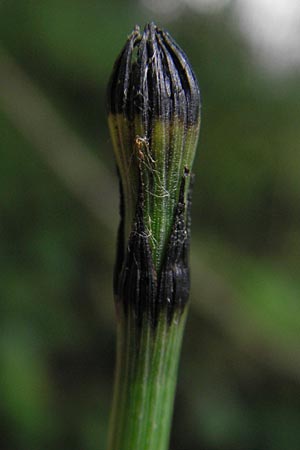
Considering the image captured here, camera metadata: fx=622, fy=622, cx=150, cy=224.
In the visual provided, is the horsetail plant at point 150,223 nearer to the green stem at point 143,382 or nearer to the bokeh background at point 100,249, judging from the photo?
the green stem at point 143,382

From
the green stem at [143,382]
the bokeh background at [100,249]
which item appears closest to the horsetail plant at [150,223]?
the green stem at [143,382]

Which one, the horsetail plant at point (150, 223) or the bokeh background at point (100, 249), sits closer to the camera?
the horsetail plant at point (150, 223)

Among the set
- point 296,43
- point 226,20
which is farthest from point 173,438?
point 296,43

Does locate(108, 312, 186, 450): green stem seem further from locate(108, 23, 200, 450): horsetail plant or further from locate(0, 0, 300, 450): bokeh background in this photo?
locate(0, 0, 300, 450): bokeh background

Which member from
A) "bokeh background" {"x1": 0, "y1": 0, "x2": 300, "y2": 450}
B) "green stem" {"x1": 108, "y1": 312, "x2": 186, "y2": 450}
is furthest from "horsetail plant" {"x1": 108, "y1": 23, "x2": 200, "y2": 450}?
"bokeh background" {"x1": 0, "y1": 0, "x2": 300, "y2": 450}

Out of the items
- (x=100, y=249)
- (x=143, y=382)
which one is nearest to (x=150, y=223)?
(x=143, y=382)
